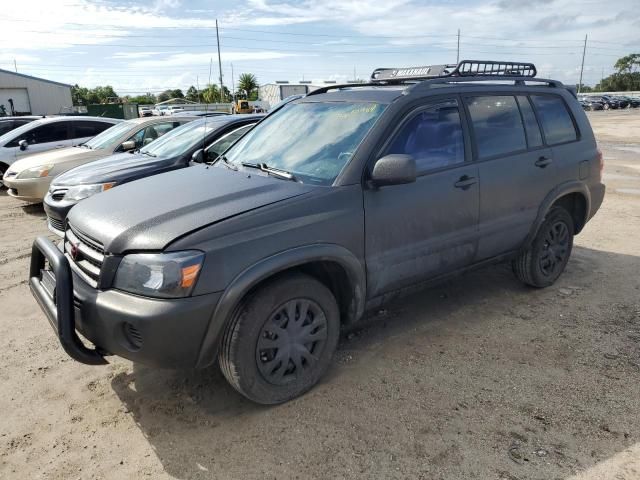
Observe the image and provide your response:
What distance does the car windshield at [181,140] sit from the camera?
665 cm

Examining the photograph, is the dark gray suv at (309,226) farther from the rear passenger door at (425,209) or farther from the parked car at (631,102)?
the parked car at (631,102)

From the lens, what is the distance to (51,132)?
10.4 meters

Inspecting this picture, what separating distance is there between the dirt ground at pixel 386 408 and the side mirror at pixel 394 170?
51.6 inches

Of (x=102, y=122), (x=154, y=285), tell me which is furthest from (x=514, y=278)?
(x=102, y=122)

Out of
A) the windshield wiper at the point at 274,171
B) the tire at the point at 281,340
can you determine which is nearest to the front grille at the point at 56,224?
the windshield wiper at the point at 274,171

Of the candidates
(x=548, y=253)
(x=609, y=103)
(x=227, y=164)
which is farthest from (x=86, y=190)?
(x=609, y=103)

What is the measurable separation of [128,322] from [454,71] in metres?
3.27

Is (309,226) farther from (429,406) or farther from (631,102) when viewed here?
(631,102)


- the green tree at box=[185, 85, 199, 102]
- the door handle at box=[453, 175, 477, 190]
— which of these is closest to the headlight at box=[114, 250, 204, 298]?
the door handle at box=[453, 175, 477, 190]

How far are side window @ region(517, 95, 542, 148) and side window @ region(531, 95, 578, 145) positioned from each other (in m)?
0.10

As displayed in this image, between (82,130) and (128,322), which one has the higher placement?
(82,130)

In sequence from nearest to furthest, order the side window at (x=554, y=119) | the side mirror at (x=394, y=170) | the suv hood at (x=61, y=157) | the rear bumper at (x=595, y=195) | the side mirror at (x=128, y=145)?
the side mirror at (x=394, y=170), the side window at (x=554, y=119), the rear bumper at (x=595, y=195), the side mirror at (x=128, y=145), the suv hood at (x=61, y=157)

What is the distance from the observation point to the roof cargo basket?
423cm

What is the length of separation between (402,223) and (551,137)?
204cm
